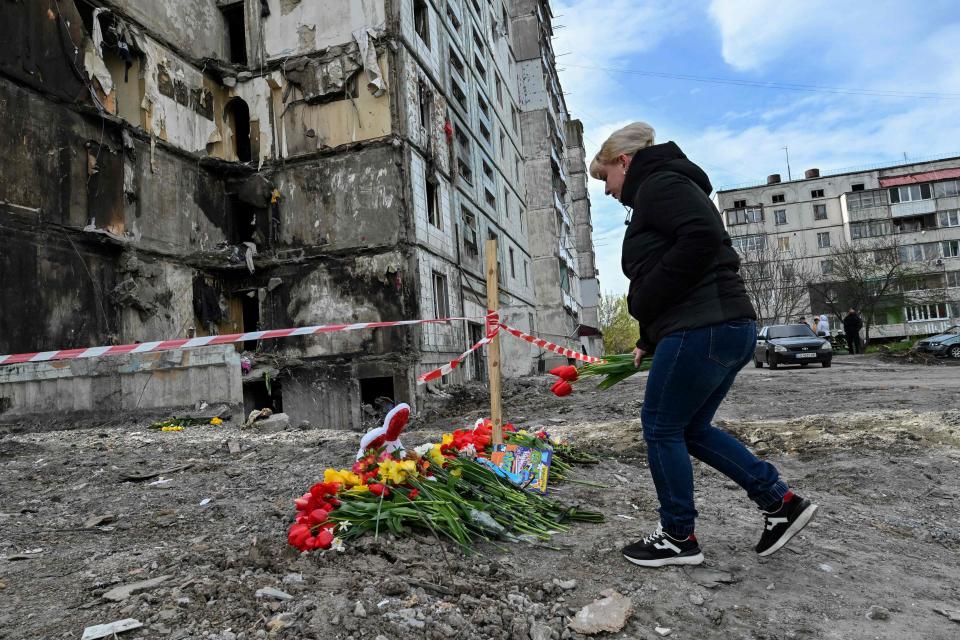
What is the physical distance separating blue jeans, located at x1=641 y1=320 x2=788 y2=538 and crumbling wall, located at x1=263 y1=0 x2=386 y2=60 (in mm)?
15242

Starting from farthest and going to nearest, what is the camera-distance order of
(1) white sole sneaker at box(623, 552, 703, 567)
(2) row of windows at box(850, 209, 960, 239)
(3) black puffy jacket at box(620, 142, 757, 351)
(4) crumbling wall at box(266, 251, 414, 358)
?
(2) row of windows at box(850, 209, 960, 239) < (4) crumbling wall at box(266, 251, 414, 358) < (1) white sole sneaker at box(623, 552, 703, 567) < (3) black puffy jacket at box(620, 142, 757, 351)

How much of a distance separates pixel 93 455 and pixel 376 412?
8320 millimetres

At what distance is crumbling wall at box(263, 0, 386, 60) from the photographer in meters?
15.2

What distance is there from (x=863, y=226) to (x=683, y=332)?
6184cm

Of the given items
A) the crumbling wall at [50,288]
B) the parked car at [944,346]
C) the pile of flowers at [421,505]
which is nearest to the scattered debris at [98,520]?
the pile of flowers at [421,505]

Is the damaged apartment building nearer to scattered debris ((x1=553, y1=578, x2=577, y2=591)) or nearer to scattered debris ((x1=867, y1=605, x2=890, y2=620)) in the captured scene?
scattered debris ((x1=553, y1=578, x2=577, y2=591))

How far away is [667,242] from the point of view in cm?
257

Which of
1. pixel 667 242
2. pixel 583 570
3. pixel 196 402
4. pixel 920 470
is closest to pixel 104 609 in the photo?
pixel 583 570

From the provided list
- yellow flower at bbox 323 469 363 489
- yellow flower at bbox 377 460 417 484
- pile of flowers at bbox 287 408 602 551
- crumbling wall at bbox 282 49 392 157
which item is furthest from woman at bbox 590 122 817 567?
crumbling wall at bbox 282 49 392 157

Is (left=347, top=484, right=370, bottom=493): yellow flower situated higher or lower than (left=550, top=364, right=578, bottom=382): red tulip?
lower

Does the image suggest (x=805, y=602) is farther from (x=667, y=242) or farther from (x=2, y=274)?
(x=2, y=274)

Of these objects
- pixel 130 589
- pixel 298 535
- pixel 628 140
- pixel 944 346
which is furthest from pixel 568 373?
pixel 944 346

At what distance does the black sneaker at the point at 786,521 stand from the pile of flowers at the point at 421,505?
0.89 meters

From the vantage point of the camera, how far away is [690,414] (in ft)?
8.40
